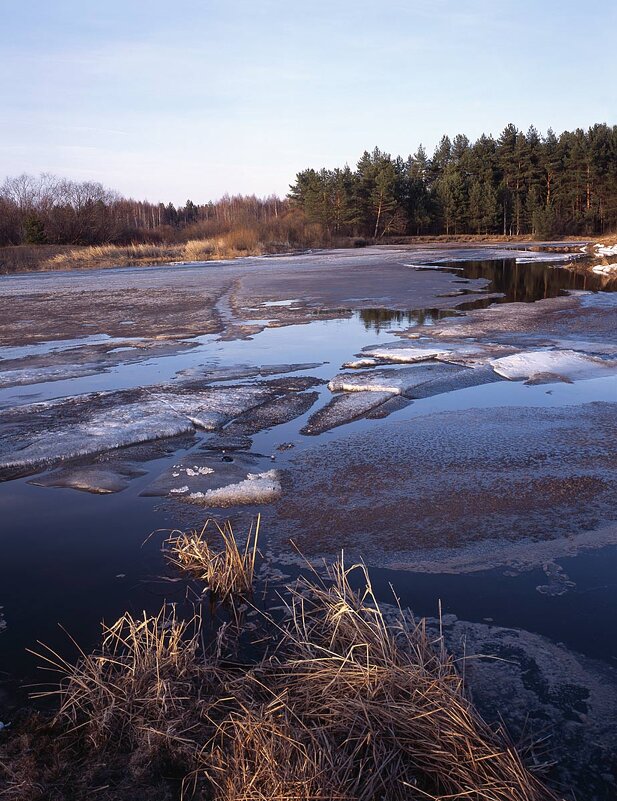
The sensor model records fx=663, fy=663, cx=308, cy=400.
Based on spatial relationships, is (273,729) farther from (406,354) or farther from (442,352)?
(442,352)

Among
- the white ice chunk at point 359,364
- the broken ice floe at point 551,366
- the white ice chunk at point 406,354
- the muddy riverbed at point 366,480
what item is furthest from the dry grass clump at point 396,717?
the white ice chunk at point 406,354

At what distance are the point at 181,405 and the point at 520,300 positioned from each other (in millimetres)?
12252

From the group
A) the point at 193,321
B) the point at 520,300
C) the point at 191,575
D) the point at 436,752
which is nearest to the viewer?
the point at 436,752

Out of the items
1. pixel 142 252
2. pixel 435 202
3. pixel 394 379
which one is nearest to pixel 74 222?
pixel 142 252

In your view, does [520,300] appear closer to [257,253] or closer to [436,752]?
[436,752]

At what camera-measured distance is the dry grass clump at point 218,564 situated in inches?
155

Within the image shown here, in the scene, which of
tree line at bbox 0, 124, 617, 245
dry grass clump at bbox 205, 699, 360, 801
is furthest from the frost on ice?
tree line at bbox 0, 124, 617, 245

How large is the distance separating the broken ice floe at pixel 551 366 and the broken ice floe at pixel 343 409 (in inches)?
80.6

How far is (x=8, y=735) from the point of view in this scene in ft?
9.29

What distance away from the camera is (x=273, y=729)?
2607 mm

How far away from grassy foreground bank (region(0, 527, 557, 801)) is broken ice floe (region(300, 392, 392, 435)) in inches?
151

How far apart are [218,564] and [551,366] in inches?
263

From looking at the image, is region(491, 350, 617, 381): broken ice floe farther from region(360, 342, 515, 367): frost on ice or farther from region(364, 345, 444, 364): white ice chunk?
region(364, 345, 444, 364): white ice chunk

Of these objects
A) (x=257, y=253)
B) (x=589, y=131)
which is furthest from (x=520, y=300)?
(x=589, y=131)
